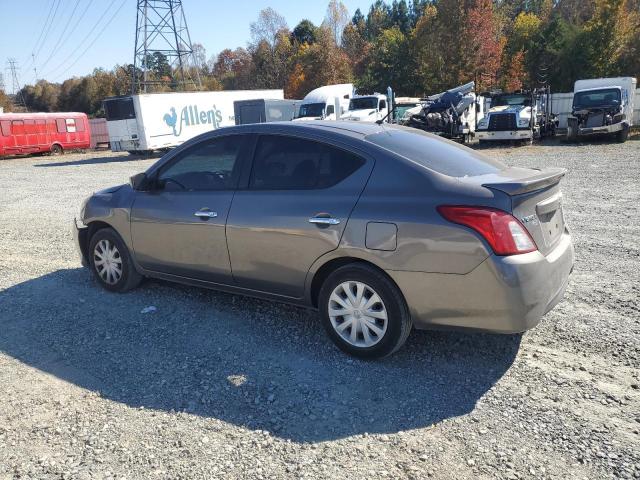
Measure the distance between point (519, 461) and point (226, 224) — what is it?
2743mm

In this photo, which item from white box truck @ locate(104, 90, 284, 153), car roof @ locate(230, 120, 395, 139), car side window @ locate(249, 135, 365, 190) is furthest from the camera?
white box truck @ locate(104, 90, 284, 153)

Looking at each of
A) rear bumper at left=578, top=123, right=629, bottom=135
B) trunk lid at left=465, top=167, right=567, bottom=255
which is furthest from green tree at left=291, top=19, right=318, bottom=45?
trunk lid at left=465, top=167, right=567, bottom=255

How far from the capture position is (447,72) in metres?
37.1

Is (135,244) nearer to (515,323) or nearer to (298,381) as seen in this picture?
(298,381)

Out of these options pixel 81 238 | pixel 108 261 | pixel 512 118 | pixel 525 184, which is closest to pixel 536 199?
pixel 525 184

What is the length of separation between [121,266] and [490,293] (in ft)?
12.2

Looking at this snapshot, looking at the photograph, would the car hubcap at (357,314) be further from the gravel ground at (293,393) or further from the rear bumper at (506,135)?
the rear bumper at (506,135)

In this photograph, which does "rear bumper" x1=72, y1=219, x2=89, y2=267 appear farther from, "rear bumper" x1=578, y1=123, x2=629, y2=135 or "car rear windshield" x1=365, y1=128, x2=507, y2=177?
"rear bumper" x1=578, y1=123, x2=629, y2=135

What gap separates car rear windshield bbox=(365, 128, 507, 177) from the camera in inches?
149

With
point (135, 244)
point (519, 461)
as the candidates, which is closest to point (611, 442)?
point (519, 461)

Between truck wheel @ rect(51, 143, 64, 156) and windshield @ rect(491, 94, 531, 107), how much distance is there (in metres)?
26.0

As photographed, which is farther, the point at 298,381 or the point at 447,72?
the point at 447,72

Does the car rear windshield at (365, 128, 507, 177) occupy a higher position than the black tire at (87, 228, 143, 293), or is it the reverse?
the car rear windshield at (365, 128, 507, 177)

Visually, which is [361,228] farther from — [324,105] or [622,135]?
[324,105]
